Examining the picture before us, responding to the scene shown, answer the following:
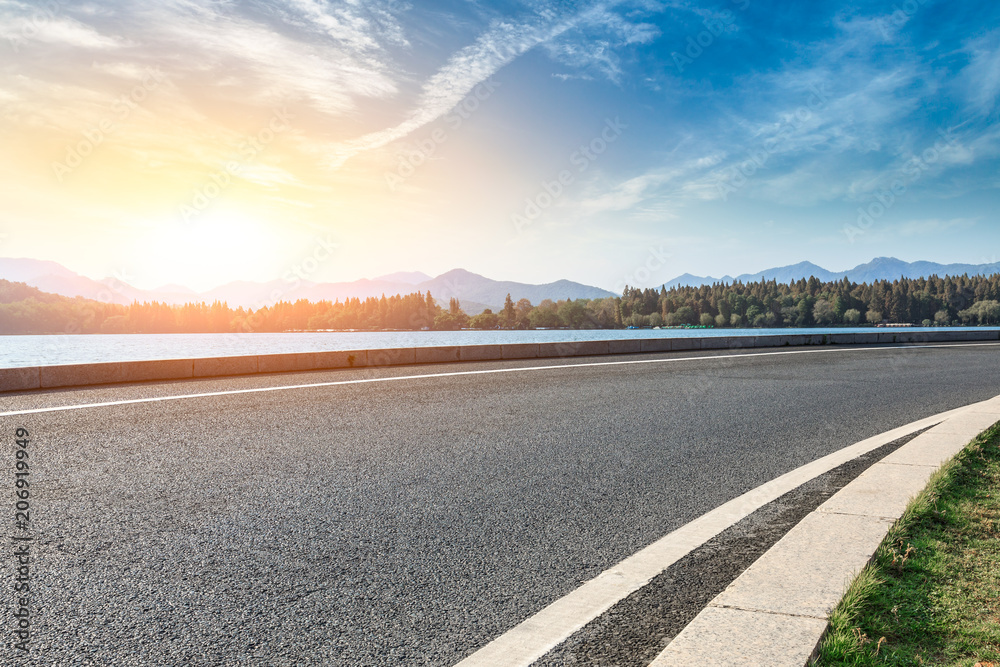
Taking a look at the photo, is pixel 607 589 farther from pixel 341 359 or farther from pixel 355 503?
pixel 341 359

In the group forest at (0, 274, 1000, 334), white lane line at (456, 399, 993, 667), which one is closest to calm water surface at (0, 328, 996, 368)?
white lane line at (456, 399, 993, 667)

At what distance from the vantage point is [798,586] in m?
2.87

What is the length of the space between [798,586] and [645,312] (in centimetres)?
15830

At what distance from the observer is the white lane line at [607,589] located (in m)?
2.41

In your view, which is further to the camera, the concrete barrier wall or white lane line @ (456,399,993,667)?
the concrete barrier wall

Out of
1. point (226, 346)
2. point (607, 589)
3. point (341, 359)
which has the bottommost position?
point (226, 346)

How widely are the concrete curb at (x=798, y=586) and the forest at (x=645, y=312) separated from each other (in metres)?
138

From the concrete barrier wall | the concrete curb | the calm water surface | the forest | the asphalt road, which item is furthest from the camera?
the forest

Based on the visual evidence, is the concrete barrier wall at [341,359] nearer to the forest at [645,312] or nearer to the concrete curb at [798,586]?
the concrete curb at [798,586]

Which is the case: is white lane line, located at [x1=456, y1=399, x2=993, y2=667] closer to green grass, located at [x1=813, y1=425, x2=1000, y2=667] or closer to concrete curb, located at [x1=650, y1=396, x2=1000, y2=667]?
concrete curb, located at [x1=650, y1=396, x2=1000, y2=667]

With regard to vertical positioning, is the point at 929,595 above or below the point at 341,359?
below

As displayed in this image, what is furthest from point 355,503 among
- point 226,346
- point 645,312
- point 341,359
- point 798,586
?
point 645,312

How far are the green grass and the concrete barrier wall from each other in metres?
11.5

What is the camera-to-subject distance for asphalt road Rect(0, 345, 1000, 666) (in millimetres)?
2574
